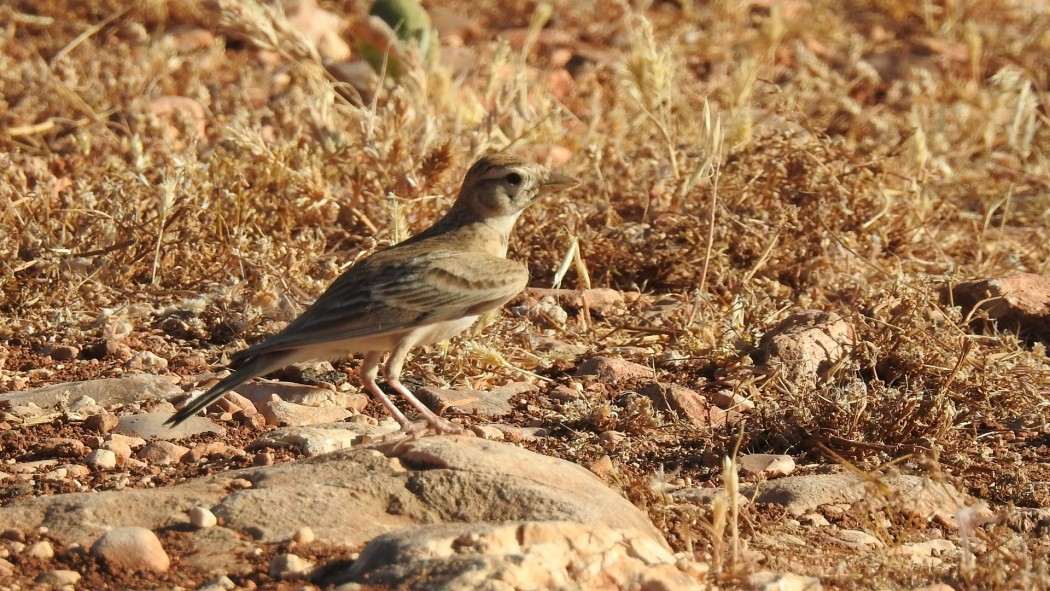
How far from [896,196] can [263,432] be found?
354cm

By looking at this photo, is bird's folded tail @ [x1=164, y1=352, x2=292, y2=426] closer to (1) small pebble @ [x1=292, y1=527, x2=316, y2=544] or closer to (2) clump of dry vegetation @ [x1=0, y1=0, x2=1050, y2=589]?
(1) small pebble @ [x1=292, y1=527, x2=316, y2=544]

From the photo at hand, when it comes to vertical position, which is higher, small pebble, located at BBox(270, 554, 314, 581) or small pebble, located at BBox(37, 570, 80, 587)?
small pebble, located at BBox(37, 570, 80, 587)

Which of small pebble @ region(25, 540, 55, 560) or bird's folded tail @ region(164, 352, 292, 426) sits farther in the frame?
bird's folded tail @ region(164, 352, 292, 426)

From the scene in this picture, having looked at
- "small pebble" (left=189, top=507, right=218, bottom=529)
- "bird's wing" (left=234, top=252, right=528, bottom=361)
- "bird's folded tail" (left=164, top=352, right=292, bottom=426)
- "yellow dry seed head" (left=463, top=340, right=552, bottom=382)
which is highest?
"bird's wing" (left=234, top=252, right=528, bottom=361)

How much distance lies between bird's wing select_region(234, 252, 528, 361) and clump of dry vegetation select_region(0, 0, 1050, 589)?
18.4 inches

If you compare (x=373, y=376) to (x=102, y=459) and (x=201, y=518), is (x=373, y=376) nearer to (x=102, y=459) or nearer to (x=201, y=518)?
(x=102, y=459)

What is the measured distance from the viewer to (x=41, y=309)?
5.42 meters

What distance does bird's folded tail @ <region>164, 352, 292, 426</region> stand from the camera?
3949mm

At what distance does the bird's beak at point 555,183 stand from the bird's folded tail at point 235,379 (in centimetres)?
127

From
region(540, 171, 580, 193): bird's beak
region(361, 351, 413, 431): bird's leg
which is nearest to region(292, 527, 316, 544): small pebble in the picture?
region(361, 351, 413, 431): bird's leg

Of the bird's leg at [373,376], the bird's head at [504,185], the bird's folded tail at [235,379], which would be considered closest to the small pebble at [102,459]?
the bird's folded tail at [235,379]

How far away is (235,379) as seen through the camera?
4.10m

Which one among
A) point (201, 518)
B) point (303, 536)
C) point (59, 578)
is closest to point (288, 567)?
point (303, 536)

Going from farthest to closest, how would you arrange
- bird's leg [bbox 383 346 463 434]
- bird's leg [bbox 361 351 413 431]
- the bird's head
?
the bird's head, bird's leg [bbox 361 351 413 431], bird's leg [bbox 383 346 463 434]
